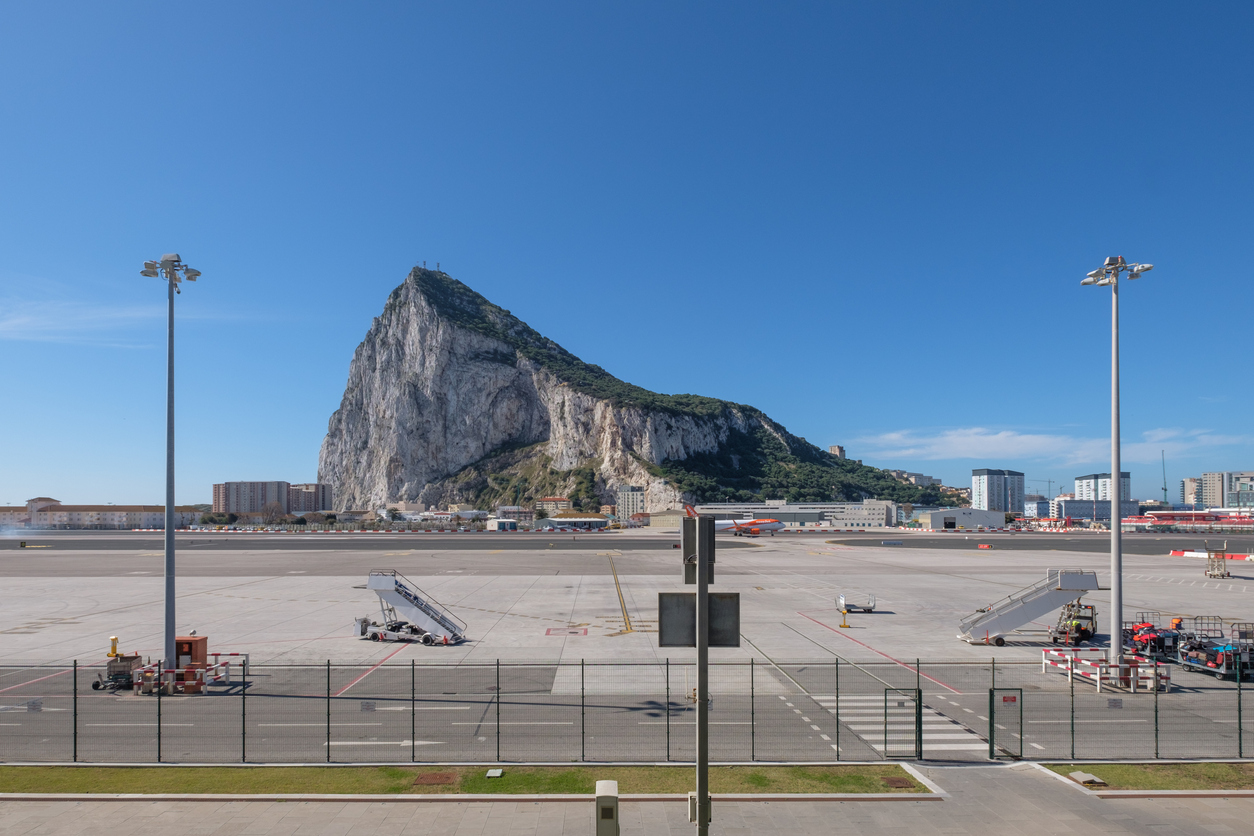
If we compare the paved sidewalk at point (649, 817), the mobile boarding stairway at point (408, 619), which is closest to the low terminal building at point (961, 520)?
the mobile boarding stairway at point (408, 619)

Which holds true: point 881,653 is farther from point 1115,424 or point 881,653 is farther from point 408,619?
point 408,619

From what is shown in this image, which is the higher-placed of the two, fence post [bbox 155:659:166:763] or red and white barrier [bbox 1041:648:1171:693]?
fence post [bbox 155:659:166:763]

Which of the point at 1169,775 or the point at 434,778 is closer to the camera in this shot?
the point at 434,778

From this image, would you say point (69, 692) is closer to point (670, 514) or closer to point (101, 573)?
point (101, 573)

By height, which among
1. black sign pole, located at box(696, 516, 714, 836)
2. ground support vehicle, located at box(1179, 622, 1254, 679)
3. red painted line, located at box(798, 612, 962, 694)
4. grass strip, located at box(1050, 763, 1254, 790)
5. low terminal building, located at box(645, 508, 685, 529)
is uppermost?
black sign pole, located at box(696, 516, 714, 836)

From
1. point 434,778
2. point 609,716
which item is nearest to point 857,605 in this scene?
point 609,716

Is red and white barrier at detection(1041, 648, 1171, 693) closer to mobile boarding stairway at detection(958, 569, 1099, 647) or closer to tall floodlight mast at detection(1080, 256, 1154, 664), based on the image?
tall floodlight mast at detection(1080, 256, 1154, 664)

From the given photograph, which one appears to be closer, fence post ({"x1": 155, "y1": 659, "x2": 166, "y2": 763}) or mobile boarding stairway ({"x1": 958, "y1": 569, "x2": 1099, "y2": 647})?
fence post ({"x1": 155, "y1": 659, "x2": 166, "y2": 763})

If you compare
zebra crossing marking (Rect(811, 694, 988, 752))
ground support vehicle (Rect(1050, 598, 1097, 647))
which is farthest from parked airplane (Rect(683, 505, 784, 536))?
zebra crossing marking (Rect(811, 694, 988, 752))
